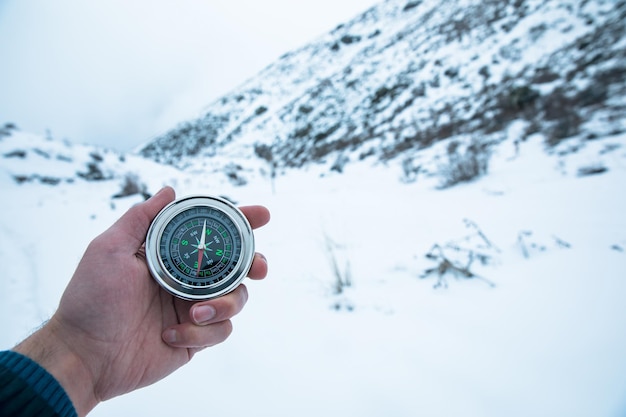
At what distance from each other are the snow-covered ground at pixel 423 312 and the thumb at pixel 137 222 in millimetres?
960

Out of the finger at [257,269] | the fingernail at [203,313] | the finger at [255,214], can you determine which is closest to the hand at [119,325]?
the fingernail at [203,313]

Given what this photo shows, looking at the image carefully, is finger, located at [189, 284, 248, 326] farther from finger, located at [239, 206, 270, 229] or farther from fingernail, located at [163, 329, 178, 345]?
finger, located at [239, 206, 270, 229]

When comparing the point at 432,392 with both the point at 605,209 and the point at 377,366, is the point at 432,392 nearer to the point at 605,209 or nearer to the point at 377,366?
the point at 377,366

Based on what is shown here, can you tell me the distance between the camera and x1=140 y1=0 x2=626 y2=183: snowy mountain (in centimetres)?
746

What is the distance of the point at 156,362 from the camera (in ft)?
4.31

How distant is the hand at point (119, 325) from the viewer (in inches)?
41.9

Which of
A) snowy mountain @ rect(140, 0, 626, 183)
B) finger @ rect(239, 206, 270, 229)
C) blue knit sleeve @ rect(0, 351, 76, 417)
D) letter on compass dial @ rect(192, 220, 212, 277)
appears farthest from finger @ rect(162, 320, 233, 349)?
snowy mountain @ rect(140, 0, 626, 183)

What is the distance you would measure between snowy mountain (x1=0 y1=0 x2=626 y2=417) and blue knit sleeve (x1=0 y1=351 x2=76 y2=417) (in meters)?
0.74

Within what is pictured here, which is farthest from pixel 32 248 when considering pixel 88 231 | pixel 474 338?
pixel 474 338

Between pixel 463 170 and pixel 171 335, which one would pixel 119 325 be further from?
pixel 463 170

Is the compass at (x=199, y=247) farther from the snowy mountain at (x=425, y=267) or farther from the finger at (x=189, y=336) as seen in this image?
the snowy mountain at (x=425, y=267)

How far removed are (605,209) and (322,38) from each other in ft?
154

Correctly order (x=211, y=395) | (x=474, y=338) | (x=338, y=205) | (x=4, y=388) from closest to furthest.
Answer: (x=4, y=388), (x=211, y=395), (x=474, y=338), (x=338, y=205)

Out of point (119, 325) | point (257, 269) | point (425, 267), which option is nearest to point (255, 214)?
point (257, 269)
